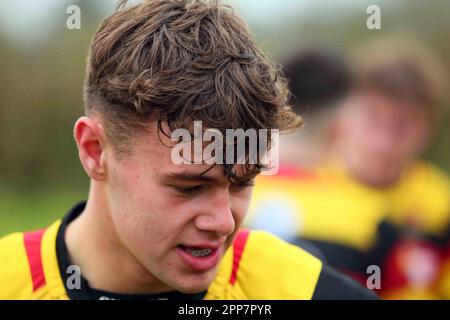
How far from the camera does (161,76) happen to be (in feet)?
7.18

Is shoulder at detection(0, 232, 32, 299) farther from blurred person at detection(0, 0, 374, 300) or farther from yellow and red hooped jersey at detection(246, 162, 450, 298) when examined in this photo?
yellow and red hooped jersey at detection(246, 162, 450, 298)

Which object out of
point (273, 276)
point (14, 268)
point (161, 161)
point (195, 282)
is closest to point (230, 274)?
point (273, 276)

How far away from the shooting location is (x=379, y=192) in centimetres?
469

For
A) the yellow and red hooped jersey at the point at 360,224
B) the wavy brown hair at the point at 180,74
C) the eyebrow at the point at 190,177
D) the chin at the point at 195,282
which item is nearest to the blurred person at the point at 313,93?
the yellow and red hooped jersey at the point at 360,224

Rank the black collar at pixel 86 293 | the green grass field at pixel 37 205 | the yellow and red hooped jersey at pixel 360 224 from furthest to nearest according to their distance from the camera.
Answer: the green grass field at pixel 37 205
the yellow and red hooped jersey at pixel 360 224
the black collar at pixel 86 293

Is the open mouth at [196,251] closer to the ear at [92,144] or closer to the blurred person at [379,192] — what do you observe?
the ear at [92,144]

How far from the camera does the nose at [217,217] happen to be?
7.02 ft

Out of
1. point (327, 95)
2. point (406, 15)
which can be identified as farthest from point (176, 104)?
point (406, 15)

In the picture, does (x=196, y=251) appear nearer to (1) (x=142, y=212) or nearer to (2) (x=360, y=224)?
(1) (x=142, y=212)

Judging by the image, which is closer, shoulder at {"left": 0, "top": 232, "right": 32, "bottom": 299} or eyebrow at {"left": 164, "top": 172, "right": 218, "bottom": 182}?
eyebrow at {"left": 164, "top": 172, "right": 218, "bottom": 182}

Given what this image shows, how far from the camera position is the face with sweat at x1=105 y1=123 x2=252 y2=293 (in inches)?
84.5

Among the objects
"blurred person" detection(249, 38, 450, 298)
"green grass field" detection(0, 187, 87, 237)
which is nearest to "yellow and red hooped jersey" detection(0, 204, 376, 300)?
"blurred person" detection(249, 38, 450, 298)

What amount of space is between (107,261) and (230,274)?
1.31ft
